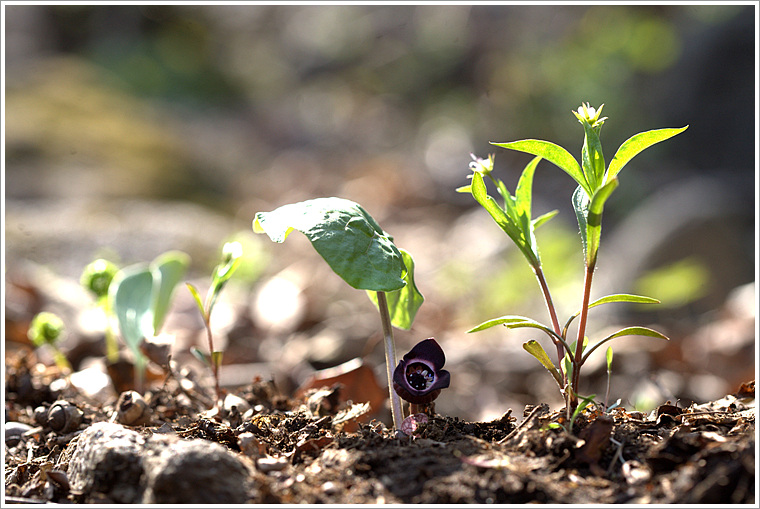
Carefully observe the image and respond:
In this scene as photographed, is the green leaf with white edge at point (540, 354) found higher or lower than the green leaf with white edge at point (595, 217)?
lower

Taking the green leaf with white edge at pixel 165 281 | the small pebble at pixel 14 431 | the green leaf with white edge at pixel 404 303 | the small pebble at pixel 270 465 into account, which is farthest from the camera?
the green leaf with white edge at pixel 165 281

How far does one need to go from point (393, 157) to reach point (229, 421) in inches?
309

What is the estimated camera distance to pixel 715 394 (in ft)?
8.50

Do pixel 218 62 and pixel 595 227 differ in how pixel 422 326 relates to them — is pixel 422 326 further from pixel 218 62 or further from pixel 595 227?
pixel 218 62

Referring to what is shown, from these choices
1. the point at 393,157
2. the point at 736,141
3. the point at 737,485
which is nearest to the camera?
the point at 737,485

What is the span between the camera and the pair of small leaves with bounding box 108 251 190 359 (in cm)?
174

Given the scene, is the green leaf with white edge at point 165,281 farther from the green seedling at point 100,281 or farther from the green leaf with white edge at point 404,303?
the green leaf with white edge at point 404,303

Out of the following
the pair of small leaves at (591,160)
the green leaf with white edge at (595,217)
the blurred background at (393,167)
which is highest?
the blurred background at (393,167)

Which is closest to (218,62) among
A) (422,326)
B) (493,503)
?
(422,326)

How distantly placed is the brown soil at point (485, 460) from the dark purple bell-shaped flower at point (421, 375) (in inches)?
2.8

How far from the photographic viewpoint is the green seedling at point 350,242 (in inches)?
45.0

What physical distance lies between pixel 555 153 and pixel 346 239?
1.41ft

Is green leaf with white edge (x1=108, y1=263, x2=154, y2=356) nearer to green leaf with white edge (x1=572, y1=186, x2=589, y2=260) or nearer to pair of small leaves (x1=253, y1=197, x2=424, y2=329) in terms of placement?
pair of small leaves (x1=253, y1=197, x2=424, y2=329)

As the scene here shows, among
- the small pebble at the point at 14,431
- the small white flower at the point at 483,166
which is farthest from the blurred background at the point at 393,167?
the small white flower at the point at 483,166
